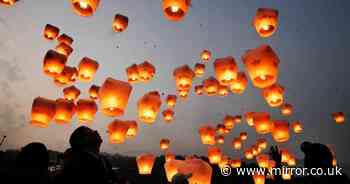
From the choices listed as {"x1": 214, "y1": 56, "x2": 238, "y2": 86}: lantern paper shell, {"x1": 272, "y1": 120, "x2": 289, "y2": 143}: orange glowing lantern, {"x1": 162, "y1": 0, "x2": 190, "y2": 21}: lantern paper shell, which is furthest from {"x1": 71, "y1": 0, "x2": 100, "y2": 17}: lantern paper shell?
{"x1": 272, "y1": 120, "x2": 289, "y2": 143}: orange glowing lantern

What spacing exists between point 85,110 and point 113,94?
2.34m

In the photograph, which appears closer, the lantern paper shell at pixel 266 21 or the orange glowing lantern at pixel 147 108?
the lantern paper shell at pixel 266 21

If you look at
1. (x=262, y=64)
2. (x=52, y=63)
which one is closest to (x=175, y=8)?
(x=262, y=64)

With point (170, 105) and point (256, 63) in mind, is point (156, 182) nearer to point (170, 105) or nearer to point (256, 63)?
point (170, 105)

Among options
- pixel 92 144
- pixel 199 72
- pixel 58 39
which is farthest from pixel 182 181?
pixel 199 72

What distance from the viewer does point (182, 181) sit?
3246 mm

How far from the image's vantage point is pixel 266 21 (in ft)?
20.0

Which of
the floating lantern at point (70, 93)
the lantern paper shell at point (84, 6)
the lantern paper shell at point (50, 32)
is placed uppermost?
the lantern paper shell at point (50, 32)

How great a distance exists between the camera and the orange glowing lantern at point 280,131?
343 inches

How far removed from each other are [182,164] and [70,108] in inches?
154

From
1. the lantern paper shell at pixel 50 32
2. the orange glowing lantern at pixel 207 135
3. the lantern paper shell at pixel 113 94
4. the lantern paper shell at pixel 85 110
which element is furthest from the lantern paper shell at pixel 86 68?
the orange glowing lantern at pixel 207 135

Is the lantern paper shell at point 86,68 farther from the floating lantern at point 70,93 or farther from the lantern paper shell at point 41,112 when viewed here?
the lantern paper shell at point 41,112

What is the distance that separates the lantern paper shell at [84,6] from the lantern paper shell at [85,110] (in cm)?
→ 303

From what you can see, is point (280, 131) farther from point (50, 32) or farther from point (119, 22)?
point (50, 32)
